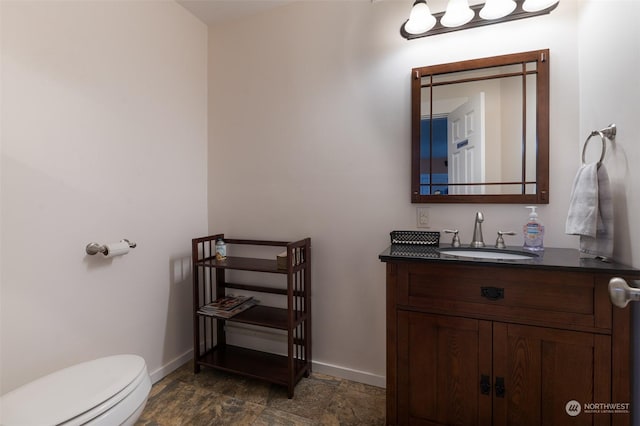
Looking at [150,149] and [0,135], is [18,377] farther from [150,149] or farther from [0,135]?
[150,149]

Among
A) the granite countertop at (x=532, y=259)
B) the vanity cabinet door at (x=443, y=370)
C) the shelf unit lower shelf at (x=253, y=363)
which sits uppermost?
the granite countertop at (x=532, y=259)

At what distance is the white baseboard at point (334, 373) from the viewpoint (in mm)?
1818

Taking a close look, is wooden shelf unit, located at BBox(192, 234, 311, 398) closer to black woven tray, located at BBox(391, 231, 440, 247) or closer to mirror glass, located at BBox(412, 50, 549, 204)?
black woven tray, located at BBox(391, 231, 440, 247)

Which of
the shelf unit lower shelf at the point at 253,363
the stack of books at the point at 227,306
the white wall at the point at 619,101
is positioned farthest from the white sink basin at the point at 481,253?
the stack of books at the point at 227,306

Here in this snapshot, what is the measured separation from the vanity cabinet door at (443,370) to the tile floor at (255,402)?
1.10ft

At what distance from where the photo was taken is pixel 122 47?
1.66m

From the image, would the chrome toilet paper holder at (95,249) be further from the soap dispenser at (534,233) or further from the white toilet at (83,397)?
the soap dispenser at (534,233)

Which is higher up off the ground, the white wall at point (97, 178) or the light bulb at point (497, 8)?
the light bulb at point (497, 8)

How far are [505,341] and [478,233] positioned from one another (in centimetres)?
55

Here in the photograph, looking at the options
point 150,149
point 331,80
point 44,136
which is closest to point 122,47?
point 150,149

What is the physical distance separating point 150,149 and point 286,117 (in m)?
0.87

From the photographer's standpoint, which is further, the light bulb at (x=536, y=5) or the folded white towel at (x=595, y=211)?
the light bulb at (x=536, y=5)

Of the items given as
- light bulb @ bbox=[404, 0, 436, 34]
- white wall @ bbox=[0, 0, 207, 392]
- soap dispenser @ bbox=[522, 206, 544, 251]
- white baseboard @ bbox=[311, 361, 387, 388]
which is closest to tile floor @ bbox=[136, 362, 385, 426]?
white baseboard @ bbox=[311, 361, 387, 388]

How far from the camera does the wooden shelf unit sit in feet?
5.70
